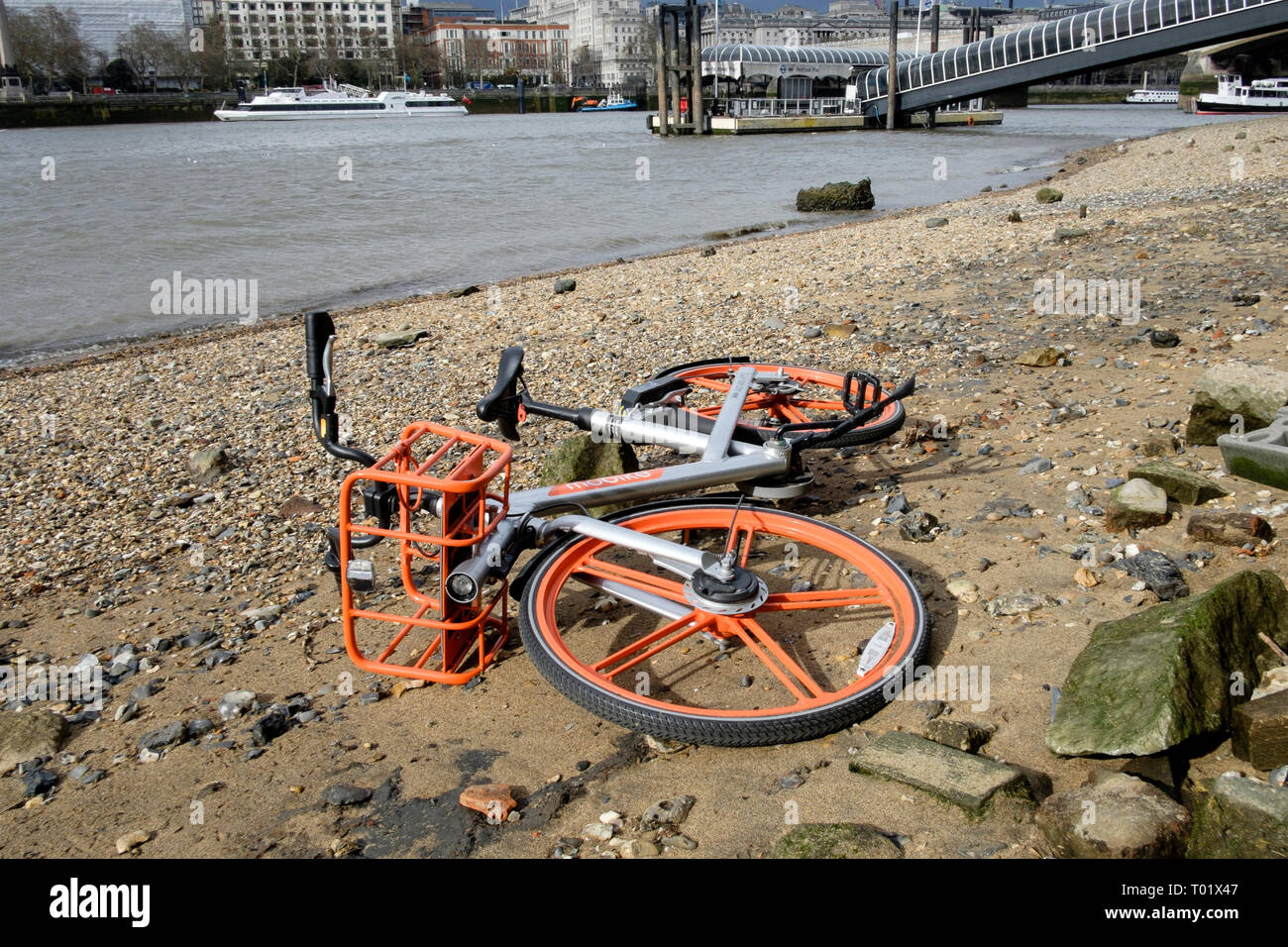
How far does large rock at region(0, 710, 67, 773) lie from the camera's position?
133 inches

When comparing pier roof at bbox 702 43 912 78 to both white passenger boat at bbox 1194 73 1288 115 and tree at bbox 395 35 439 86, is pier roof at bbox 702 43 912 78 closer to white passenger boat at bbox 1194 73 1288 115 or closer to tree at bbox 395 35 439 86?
white passenger boat at bbox 1194 73 1288 115

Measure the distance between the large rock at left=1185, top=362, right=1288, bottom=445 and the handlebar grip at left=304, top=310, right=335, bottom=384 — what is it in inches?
175

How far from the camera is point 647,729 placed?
118 inches

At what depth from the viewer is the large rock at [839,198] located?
916 inches

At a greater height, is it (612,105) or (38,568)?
(612,105)

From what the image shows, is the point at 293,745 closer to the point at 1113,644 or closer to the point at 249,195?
the point at 1113,644

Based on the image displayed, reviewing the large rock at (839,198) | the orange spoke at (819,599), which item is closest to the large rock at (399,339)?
the orange spoke at (819,599)

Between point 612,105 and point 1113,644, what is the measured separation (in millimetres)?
128914

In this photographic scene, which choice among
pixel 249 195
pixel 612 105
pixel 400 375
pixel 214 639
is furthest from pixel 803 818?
pixel 612 105

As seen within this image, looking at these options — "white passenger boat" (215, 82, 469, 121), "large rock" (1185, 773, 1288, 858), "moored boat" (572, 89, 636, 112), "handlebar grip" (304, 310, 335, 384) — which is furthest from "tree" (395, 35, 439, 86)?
"large rock" (1185, 773, 1288, 858)

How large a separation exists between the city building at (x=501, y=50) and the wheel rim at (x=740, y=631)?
156602 mm
